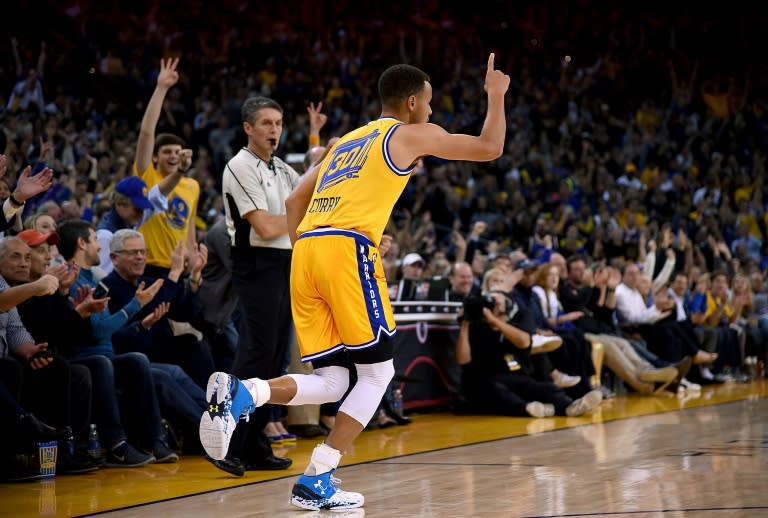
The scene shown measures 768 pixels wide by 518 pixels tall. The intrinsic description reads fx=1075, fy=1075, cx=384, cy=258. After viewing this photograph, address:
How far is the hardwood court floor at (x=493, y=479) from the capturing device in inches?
188

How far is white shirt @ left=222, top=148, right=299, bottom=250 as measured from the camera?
19.8ft

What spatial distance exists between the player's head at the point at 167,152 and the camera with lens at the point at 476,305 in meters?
2.93

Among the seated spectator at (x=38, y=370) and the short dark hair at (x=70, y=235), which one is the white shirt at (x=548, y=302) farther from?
the seated spectator at (x=38, y=370)

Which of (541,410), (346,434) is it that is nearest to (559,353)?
(541,410)

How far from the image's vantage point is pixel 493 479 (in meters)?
5.63

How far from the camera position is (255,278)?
604 cm

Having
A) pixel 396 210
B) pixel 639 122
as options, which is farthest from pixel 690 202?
pixel 396 210

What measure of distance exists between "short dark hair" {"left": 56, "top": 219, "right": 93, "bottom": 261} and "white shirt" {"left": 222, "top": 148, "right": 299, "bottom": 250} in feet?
3.61

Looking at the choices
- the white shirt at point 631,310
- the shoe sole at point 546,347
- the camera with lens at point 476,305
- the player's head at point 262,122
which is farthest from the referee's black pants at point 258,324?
the white shirt at point 631,310

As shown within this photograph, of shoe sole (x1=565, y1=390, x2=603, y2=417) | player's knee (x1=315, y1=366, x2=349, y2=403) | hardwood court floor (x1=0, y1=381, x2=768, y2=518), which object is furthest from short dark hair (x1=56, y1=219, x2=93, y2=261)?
shoe sole (x1=565, y1=390, x2=603, y2=417)

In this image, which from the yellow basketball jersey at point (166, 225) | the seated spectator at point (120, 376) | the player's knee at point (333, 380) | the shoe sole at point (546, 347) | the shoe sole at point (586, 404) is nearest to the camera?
the player's knee at point (333, 380)

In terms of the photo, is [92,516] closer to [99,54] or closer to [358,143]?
[358,143]

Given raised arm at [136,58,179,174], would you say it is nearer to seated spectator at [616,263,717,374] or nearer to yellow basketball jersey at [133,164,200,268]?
yellow basketball jersey at [133,164,200,268]

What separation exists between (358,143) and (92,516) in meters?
2.03
